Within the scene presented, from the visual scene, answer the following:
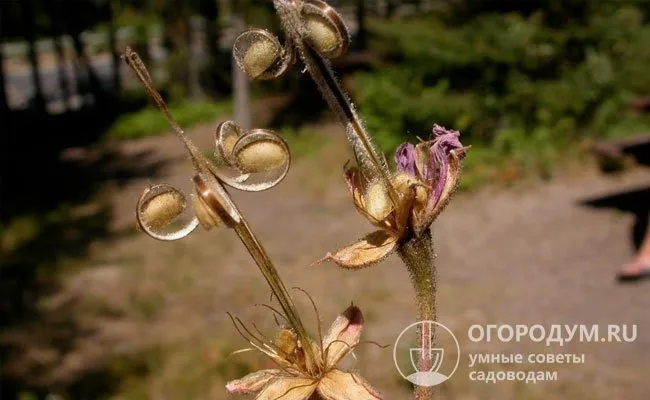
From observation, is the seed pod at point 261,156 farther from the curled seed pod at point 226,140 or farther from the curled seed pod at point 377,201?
the curled seed pod at point 377,201

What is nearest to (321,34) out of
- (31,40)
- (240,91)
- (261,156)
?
(261,156)

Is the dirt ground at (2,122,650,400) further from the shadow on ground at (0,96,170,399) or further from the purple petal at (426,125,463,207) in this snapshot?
the purple petal at (426,125,463,207)

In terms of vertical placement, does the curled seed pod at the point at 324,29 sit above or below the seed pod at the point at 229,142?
above

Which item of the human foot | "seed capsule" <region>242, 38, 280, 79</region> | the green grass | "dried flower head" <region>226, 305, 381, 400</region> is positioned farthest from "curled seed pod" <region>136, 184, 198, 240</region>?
the green grass

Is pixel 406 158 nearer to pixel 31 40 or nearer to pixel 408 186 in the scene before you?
pixel 408 186

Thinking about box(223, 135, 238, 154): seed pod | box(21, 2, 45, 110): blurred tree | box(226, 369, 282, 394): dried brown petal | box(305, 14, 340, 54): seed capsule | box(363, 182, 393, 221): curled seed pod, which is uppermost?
box(21, 2, 45, 110): blurred tree

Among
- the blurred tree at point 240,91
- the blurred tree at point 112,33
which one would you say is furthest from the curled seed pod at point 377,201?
the blurred tree at point 112,33
